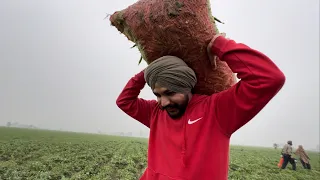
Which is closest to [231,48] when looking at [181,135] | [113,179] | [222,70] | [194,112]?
[222,70]

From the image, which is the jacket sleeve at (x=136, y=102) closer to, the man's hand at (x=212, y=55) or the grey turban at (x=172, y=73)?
the grey turban at (x=172, y=73)

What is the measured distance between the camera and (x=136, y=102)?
221 centimetres

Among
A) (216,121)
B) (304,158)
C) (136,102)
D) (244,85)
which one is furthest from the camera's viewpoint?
(304,158)

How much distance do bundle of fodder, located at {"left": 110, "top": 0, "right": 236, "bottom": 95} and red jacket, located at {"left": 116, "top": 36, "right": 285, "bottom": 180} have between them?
118 millimetres

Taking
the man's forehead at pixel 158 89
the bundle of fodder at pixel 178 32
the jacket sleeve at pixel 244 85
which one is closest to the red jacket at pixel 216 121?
the jacket sleeve at pixel 244 85

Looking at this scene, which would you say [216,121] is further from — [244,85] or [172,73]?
[172,73]

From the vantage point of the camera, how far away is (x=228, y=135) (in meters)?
1.65

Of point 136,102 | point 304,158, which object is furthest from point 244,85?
point 304,158

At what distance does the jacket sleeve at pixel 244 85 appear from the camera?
1421 millimetres

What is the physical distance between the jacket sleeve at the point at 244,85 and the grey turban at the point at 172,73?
21 centimetres

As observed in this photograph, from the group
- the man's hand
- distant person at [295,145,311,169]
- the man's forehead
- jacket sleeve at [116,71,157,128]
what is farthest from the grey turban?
distant person at [295,145,311,169]

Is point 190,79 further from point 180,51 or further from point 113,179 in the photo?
point 113,179

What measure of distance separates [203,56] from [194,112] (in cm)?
37

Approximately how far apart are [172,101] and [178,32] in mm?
437
